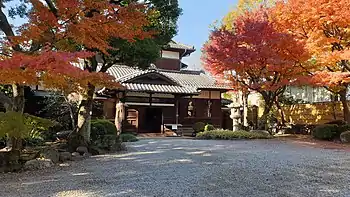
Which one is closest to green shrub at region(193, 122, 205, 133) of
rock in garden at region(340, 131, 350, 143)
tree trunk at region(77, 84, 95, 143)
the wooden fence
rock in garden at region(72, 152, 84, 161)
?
the wooden fence

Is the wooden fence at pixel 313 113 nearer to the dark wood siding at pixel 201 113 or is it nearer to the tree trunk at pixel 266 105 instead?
the tree trunk at pixel 266 105

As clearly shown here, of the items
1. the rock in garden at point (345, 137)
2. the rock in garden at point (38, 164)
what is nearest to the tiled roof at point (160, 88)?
the rock in garden at point (345, 137)

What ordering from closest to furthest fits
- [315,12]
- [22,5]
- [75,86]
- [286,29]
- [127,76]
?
[75,86]
[22,5]
[315,12]
[286,29]
[127,76]

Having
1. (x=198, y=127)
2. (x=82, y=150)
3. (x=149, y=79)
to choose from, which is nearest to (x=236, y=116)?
(x=198, y=127)

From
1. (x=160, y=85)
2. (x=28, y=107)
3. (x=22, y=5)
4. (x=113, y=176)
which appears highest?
(x=22, y=5)

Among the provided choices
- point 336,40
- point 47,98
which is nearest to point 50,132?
point 47,98

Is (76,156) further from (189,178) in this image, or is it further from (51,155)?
(189,178)

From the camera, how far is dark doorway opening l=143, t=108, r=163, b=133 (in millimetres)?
19219

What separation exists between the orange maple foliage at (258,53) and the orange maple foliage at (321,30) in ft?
1.86

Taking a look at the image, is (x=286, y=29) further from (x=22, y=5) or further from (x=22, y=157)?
(x=22, y=157)

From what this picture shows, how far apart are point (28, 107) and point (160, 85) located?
722cm

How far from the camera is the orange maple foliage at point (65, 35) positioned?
562cm

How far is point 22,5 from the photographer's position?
8.94 m

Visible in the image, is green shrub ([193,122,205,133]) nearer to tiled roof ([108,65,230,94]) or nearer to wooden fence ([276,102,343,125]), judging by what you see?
tiled roof ([108,65,230,94])
